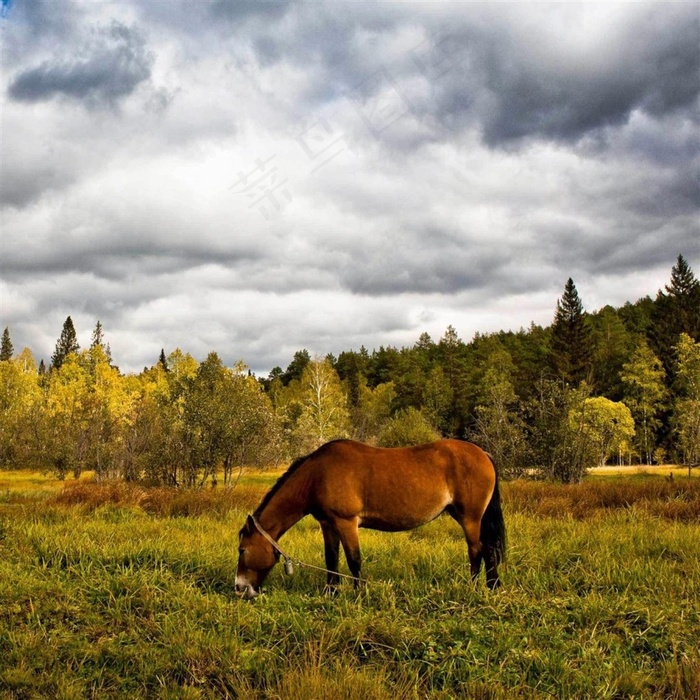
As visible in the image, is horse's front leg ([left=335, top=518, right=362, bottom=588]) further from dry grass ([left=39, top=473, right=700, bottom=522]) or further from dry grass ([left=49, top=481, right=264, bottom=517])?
dry grass ([left=49, top=481, right=264, bottom=517])

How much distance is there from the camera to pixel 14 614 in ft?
21.0

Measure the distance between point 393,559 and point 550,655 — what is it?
11.3 ft

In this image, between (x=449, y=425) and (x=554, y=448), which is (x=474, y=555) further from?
(x=449, y=425)

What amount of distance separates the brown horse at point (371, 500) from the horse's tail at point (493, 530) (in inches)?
0.5

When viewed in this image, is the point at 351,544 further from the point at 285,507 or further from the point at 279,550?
the point at 285,507

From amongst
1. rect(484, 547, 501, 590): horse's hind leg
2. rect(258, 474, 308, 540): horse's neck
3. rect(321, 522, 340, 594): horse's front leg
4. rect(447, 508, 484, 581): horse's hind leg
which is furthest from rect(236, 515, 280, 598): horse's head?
rect(484, 547, 501, 590): horse's hind leg

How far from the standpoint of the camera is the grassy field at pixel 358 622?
5.03m

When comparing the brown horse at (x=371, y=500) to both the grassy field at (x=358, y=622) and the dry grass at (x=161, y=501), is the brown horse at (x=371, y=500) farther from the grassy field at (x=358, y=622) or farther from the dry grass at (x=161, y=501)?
the dry grass at (x=161, y=501)

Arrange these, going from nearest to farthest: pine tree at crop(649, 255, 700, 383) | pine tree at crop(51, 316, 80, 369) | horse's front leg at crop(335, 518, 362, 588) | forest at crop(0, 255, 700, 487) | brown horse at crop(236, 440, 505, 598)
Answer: horse's front leg at crop(335, 518, 362, 588) → brown horse at crop(236, 440, 505, 598) → forest at crop(0, 255, 700, 487) → pine tree at crop(649, 255, 700, 383) → pine tree at crop(51, 316, 80, 369)

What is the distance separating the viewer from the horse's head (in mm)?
7238

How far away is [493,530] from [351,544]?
1.97 metres

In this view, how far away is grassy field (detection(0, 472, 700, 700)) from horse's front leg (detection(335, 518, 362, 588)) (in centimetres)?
34

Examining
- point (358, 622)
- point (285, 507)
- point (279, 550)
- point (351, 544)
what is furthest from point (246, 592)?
point (358, 622)

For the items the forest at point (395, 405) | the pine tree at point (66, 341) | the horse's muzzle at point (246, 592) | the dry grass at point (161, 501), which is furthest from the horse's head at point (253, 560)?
the pine tree at point (66, 341)
